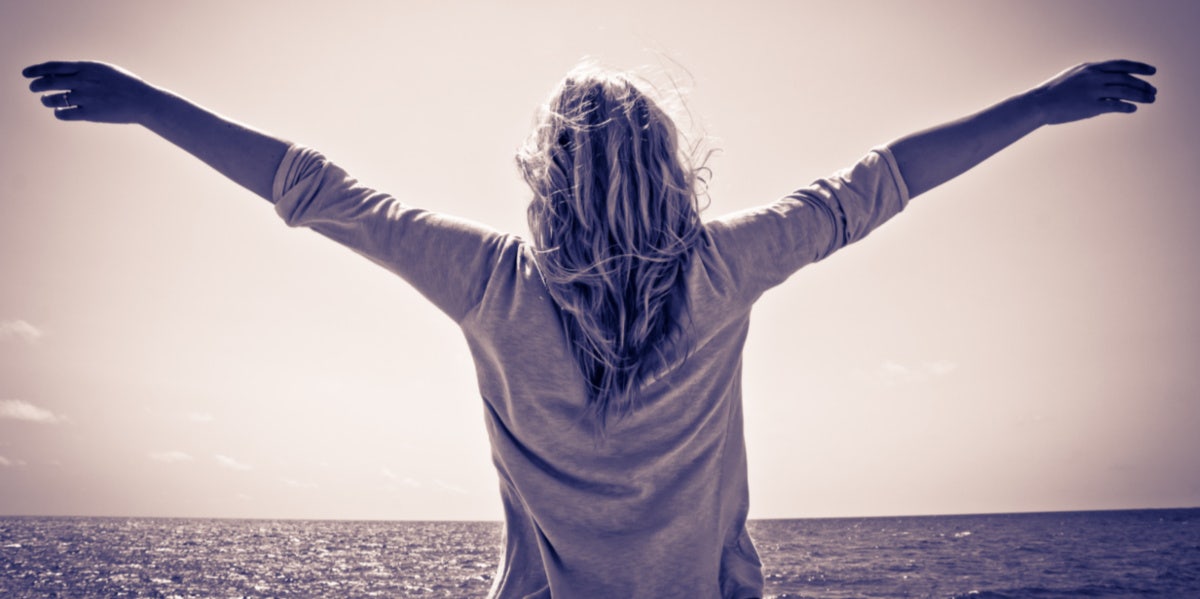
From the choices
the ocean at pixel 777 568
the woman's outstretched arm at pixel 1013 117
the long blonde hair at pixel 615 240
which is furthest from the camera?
the ocean at pixel 777 568

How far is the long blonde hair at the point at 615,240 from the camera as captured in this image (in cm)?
106

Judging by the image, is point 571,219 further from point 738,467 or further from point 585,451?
point 738,467

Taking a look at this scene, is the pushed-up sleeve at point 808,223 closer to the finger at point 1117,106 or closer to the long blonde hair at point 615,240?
the long blonde hair at point 615,240

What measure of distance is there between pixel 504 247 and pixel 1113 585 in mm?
41475

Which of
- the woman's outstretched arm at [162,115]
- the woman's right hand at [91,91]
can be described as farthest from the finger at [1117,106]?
the woman's right hand at [91,91]

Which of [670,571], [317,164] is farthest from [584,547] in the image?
[317,164]

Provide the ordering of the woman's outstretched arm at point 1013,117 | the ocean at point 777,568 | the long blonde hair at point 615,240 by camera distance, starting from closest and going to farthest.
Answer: the long blonde hair at point 615,240 → the woman's outstretched arm at point 1013,117 → the ocean at point 777,568

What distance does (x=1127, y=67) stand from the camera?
122 centimetres

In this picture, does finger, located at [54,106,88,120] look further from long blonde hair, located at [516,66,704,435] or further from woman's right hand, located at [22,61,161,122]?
long blonde hair, located at [516,66,704,435]

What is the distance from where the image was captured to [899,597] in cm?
3020

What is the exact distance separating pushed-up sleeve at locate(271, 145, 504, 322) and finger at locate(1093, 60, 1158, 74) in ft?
3.56

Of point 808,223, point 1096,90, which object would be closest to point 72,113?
point 808,223

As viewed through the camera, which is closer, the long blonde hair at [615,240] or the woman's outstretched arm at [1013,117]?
the long blonde hair at [615,240]

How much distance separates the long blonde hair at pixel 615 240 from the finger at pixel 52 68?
30.2 inches
